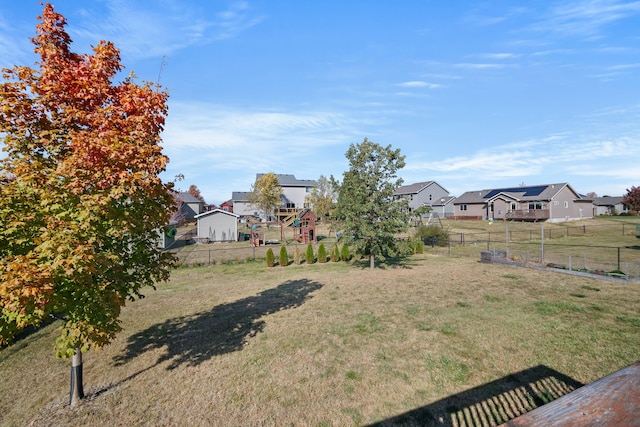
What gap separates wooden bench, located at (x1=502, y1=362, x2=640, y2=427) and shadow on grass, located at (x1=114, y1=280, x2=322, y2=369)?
328 inches

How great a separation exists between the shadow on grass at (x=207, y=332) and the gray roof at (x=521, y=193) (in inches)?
1884

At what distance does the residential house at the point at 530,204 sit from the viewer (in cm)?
4562

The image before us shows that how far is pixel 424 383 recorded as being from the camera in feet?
21.5

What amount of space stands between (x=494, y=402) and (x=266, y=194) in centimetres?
5054

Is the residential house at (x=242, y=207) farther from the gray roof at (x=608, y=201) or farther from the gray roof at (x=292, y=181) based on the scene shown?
the gray roof at (x=608, y=201)

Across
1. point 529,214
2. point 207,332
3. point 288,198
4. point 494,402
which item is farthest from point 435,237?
point 288,198

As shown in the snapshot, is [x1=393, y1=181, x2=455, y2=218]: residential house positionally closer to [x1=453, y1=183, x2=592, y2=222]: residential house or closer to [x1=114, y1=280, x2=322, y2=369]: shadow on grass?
[x1=453, y1=183, x2=592, y2=222]: residential house

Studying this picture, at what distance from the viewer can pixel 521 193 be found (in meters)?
50.7

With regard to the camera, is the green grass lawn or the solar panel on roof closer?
the green grass lawn

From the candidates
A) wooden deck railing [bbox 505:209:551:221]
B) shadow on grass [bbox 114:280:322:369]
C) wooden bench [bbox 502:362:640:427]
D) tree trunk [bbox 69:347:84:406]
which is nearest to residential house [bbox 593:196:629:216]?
wooden deck railing [bbox 505:209:551:221]

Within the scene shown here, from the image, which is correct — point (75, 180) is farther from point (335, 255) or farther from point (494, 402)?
point (335, 255)

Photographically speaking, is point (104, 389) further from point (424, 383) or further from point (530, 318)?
point (530, 318)

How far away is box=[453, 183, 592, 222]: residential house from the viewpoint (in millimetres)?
45625

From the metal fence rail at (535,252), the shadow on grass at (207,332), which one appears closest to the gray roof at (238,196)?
the metal fence rail at (535,252)
